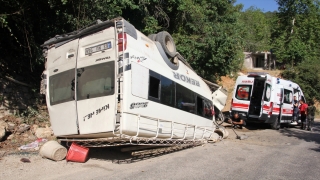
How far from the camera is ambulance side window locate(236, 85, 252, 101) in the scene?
14.1 meters

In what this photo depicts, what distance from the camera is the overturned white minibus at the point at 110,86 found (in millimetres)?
6098

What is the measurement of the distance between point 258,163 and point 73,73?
4.87 metres

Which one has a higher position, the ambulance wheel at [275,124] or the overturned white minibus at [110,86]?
the overturned white minibus at [110,86]

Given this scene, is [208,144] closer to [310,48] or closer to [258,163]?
[258,163]

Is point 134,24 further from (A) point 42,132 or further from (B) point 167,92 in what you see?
(B) point 167,92

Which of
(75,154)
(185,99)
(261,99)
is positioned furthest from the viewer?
(261,99)

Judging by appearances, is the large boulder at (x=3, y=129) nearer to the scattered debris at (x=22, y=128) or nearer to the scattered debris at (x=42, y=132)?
the scattered debris at (x=22, y=128)

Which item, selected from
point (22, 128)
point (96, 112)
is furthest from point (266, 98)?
point (22, 128)

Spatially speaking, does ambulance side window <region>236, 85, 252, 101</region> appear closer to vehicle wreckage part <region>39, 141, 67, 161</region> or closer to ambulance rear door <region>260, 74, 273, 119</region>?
ambulance rear door <region>260, 74, 273, 119</region>

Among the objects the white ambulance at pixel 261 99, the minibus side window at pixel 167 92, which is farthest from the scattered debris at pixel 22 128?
the white ambulance at pixel 261 99

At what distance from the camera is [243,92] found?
46.9 ft

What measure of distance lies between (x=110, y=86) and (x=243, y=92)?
9.51m

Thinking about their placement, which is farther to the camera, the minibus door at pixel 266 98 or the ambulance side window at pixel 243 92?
the ambulance side window at pixel 243 92

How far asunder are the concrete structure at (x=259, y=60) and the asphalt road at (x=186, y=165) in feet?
105
